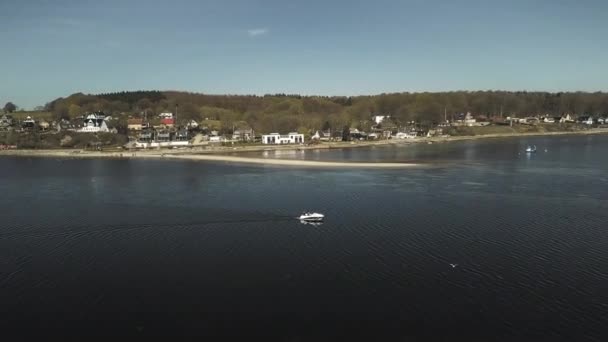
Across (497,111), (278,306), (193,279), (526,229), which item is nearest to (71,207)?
(193,279)

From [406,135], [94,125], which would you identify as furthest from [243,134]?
[406,135]

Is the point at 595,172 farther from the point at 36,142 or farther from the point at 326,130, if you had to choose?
the point at 36,142

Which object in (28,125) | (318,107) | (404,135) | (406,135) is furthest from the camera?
(318,107)

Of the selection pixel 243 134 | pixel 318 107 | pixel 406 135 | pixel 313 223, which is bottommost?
pixel 313 223

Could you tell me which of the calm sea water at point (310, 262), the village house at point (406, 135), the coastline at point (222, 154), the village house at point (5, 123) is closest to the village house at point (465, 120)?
the village house at point (406, 135)

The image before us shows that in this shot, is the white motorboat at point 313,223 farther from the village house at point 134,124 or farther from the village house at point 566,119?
the village house at point 566,119

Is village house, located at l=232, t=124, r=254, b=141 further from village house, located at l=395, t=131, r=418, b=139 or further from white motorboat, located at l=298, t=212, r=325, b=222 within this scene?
white motorboat, located at l=298, t=212, r=325, b=222

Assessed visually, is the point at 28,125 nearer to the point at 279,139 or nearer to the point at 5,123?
the point at 5,123

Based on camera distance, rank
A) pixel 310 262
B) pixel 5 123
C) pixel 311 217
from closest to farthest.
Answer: pixel 310 262
pixel 311 217
pixel 5 123
